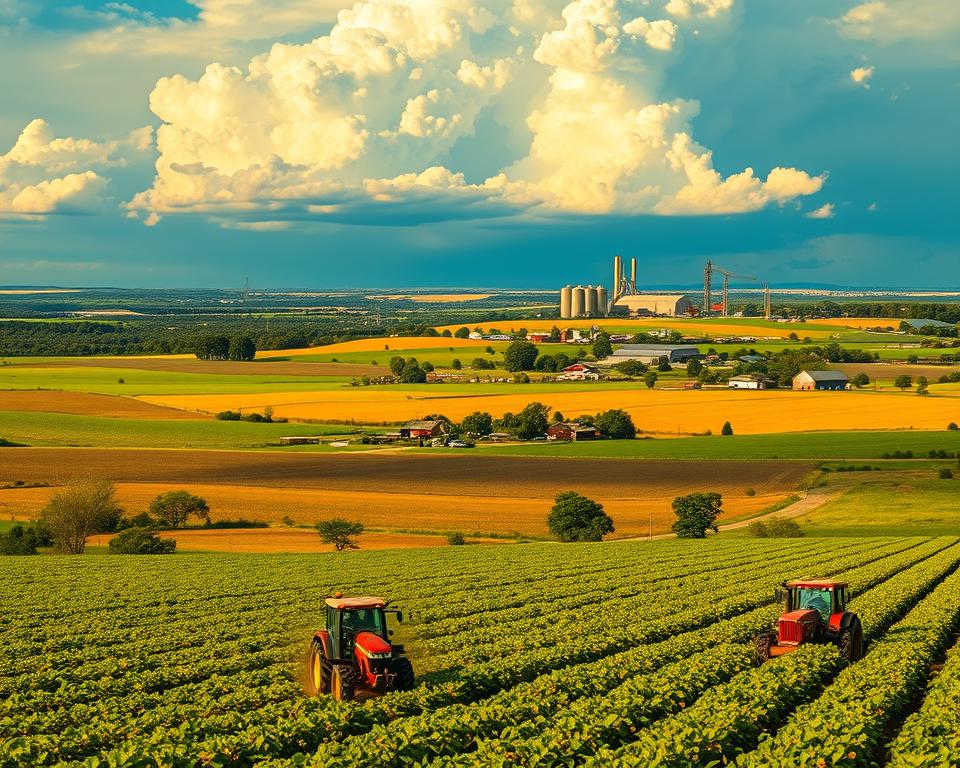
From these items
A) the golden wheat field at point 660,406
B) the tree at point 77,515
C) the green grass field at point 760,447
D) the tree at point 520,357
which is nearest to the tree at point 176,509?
the tree at point 77,515

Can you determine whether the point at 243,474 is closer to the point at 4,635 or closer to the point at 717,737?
the point at 4,635

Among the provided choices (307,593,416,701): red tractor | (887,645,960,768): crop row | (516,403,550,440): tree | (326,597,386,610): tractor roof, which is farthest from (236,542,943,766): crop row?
(516,403,550,440): tree

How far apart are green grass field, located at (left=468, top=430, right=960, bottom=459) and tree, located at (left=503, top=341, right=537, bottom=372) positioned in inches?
2500

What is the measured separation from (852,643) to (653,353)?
15684 centimetres

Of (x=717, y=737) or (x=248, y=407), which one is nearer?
(x=717, y=737)

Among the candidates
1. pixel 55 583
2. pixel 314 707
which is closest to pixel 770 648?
pixel 314 707

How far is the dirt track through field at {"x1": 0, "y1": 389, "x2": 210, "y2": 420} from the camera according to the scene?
113188mm

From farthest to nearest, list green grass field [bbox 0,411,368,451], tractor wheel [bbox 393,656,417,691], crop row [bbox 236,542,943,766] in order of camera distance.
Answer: green grass field [bbox 0,411,368,451]
tractor wheel [bbox 393,656,417,691]
crop row [bbox 236,542,943,766]

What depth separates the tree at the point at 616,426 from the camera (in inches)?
4242

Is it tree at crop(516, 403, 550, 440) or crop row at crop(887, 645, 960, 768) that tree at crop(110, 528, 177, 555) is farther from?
tree at crop(516, 403, 550, 440)

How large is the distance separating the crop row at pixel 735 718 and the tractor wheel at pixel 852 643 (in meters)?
0.56

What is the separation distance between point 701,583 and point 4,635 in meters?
22.3

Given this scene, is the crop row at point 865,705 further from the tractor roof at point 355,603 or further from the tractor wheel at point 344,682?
the tractor roof at point 355,603

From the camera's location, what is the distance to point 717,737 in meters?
17.3
